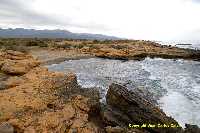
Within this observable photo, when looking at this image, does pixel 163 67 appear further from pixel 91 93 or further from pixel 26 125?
pixel 26 125

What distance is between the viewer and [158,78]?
27.4 m

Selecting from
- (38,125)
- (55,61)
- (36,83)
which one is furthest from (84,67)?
(38,125)

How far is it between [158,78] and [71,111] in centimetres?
1510

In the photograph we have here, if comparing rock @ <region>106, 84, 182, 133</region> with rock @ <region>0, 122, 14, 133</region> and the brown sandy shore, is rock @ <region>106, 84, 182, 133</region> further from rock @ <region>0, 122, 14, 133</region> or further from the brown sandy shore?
rock @ <region>0, 122, 14, 133</region>

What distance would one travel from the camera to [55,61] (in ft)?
107

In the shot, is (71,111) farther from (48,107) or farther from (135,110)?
(135,110)

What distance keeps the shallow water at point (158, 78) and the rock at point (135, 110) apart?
12.5 ft

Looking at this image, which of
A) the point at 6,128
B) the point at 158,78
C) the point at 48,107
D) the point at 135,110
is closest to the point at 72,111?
the point at 48,107

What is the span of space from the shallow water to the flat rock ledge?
397 centimetres

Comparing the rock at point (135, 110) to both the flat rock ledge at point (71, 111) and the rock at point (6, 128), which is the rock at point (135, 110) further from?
the rock at point (6, 128)

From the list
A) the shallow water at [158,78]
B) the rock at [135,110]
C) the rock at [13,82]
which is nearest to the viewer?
the rock at [135,110]

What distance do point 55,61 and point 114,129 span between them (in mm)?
21168

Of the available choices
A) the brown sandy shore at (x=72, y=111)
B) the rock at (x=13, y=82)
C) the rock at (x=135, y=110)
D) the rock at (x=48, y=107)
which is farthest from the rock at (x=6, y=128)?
the rock at (x=13, y=82)

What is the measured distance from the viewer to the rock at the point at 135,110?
13589 millimetres
